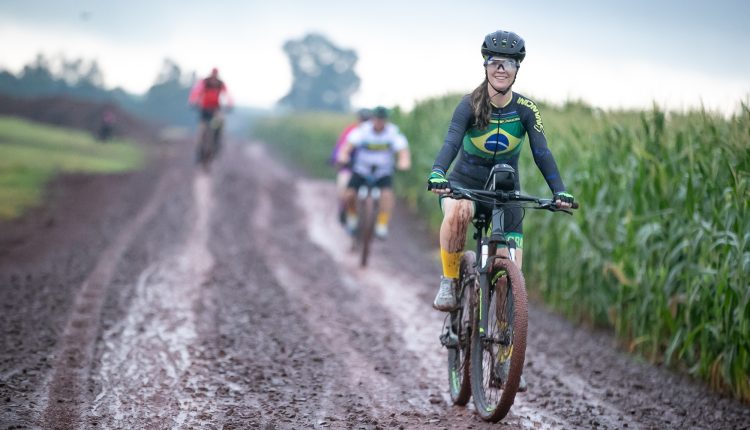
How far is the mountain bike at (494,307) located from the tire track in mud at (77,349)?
2683 millimetres

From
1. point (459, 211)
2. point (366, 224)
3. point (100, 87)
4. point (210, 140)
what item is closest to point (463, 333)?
point (459, 211)

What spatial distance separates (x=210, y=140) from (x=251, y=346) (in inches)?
570

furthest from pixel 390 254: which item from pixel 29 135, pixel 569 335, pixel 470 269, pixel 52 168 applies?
pixel 29 135

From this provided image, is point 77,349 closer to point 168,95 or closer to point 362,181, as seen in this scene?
point 362,181

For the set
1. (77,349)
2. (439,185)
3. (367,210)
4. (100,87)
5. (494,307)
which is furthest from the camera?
(100,87)

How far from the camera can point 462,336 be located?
17.5 feet

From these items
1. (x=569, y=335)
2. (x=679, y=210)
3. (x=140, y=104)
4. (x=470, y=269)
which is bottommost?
(x=569, y=335)

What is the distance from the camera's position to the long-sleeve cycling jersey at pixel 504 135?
5.00 metres

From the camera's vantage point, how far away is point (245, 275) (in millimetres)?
10320

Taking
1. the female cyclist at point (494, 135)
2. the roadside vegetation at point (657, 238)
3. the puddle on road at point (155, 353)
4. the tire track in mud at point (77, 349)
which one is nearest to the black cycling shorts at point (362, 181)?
the roadside vegetation at point (657, 238)

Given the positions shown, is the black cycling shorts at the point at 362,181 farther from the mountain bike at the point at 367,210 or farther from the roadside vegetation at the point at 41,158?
the roadside vegetation at the point at 41,158

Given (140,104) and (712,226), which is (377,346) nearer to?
(712,226)

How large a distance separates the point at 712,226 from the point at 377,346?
3.34 metres

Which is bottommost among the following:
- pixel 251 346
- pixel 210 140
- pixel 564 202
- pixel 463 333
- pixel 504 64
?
pixel 251 346
